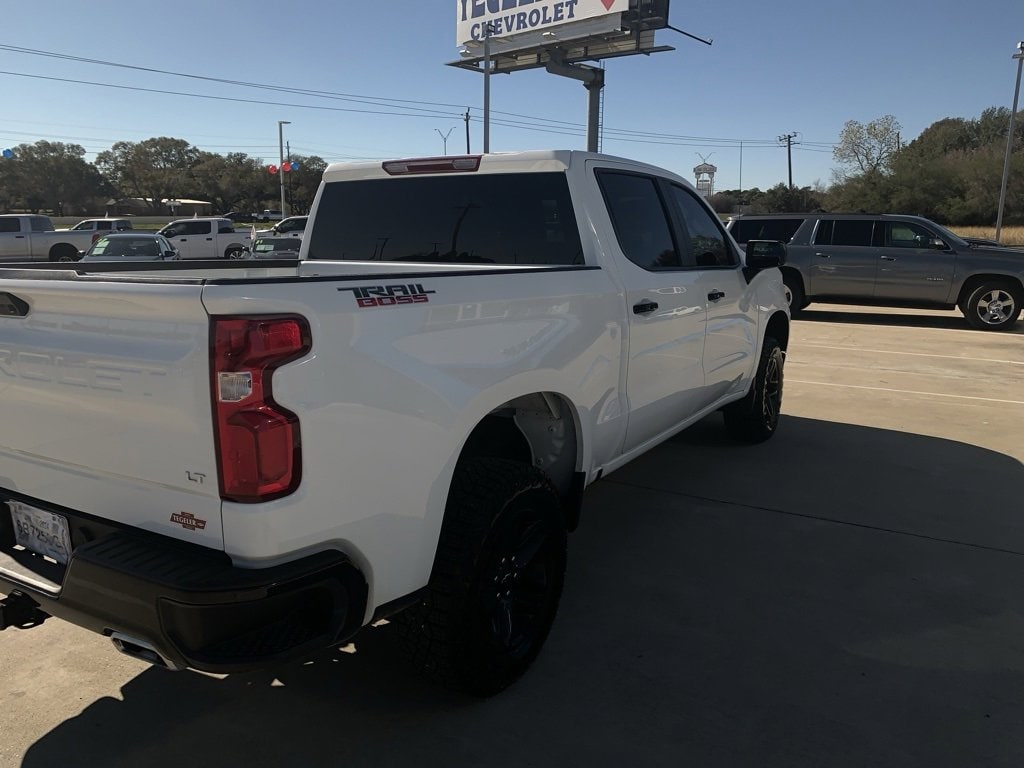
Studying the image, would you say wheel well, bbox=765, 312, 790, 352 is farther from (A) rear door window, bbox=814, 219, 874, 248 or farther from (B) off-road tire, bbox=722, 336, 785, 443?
(A) rear door window, bbox=814, 219, 874, 248

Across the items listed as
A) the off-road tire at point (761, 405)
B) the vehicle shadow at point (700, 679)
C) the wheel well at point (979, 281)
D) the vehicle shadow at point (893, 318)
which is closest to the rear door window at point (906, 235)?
the wheel well at point (979, 281)

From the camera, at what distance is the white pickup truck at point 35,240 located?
81.5 feet

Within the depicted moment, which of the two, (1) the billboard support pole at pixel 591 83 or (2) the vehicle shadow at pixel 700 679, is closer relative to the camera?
(2) the vehicle shadow at pixel 700 679

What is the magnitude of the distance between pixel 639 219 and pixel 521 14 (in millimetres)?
37740

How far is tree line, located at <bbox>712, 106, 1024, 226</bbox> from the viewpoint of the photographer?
2071 inches

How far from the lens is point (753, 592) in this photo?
3.69 metres

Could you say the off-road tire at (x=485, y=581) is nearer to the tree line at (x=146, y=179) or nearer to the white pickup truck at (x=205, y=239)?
the white pickup truck at (x=205, y=239)

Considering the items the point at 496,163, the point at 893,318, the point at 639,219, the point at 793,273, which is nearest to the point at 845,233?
the point at 793,273

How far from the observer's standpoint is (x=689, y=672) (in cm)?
302

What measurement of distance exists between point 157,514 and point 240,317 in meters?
0.62

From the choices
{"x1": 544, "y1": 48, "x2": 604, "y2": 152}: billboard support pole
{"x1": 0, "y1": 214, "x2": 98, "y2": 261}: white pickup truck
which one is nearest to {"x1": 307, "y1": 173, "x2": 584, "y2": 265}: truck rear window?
{"x1": 0, "y1": 214, "x2": 98, "y2": 261}: white pickup truck

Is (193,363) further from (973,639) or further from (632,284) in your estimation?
(973,639)

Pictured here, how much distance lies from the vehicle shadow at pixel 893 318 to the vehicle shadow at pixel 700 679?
10.5m

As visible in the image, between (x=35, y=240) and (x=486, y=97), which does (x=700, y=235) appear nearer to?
(x=35, y=240)
